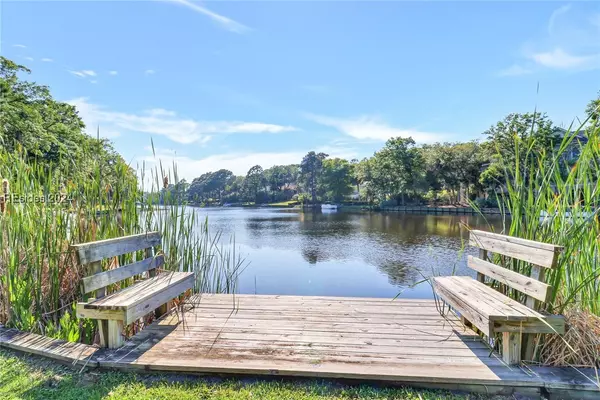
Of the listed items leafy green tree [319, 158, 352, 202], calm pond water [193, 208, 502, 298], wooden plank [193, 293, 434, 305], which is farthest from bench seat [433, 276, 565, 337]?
leafy green tree [319, 158, 352, 202]

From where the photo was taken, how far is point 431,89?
12055 millimetres

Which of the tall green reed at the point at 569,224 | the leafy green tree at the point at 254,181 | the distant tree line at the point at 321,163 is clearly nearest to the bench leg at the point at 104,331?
the distant tree line at the point at 321,163

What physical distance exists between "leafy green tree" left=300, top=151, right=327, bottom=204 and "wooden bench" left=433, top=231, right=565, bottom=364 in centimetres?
5537

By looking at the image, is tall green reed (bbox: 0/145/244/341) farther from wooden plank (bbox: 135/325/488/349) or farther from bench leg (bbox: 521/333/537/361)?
bench leg (bbox: 521/333/537/361)

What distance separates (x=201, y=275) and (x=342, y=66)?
9.89 meters

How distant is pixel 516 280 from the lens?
1878mm

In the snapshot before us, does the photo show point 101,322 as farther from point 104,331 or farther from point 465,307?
point 465,307

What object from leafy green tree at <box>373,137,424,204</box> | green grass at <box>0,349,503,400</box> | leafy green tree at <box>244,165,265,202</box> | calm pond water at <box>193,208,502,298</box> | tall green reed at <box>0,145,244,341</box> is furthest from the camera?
leafy green tree at <box>244,165,265,202</box>

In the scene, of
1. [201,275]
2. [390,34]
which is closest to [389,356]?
[201,275]

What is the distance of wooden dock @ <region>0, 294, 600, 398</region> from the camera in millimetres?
1600

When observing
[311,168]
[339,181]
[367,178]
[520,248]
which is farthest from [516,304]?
[311,168]

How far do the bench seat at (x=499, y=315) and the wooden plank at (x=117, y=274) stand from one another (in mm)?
2340

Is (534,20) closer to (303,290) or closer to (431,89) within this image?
(431,89)

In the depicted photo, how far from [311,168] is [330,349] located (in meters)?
57.4
